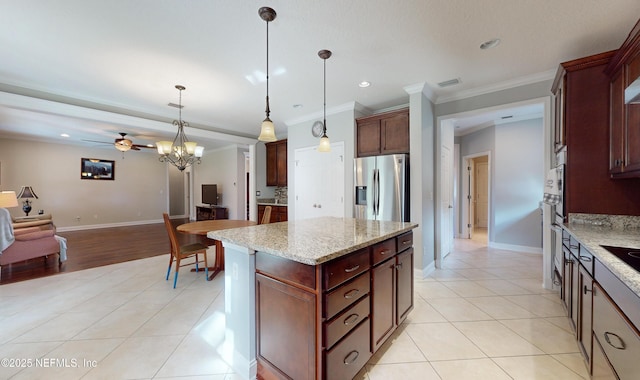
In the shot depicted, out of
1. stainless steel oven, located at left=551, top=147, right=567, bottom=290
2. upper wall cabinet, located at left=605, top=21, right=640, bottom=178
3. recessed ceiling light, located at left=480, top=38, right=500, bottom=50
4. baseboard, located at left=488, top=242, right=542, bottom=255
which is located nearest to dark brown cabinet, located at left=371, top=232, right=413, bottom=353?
stainless steel oven, located at left=551, top=147, right=567, bottom=290

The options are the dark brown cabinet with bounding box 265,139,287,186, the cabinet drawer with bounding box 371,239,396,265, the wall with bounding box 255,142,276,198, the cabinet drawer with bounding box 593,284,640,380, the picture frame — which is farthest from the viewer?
the picture frame

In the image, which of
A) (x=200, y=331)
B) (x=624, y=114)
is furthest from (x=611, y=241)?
(x=200, y=331)

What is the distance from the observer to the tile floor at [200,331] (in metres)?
1.68

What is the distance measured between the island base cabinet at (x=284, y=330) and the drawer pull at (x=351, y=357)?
0.77 feet

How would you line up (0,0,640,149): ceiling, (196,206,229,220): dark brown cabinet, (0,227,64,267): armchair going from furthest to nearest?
1. (196,206,229,220): dark brown cabinet
2. (0,227,64,267): armchair
3. (0,0,640,149): ceiling

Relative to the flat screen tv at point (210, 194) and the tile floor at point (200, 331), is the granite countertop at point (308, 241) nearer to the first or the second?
the tile floor at point (200, 331)

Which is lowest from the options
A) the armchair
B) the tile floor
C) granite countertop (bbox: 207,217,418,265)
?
the tile floor

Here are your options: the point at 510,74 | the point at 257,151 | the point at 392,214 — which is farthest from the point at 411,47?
the point at 257,151

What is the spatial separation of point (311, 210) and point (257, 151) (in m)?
2.47

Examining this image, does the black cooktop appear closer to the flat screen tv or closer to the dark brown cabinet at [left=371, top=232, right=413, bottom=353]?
the dark brown cabinet at [left=371, top=232, right=413, bottom=353]

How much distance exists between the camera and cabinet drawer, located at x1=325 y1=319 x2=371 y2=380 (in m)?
1.31

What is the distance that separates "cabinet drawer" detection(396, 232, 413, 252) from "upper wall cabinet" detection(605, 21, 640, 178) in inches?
64.6

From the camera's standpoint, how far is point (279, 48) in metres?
2.42

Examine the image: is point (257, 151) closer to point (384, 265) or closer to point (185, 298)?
point (185, 298)
